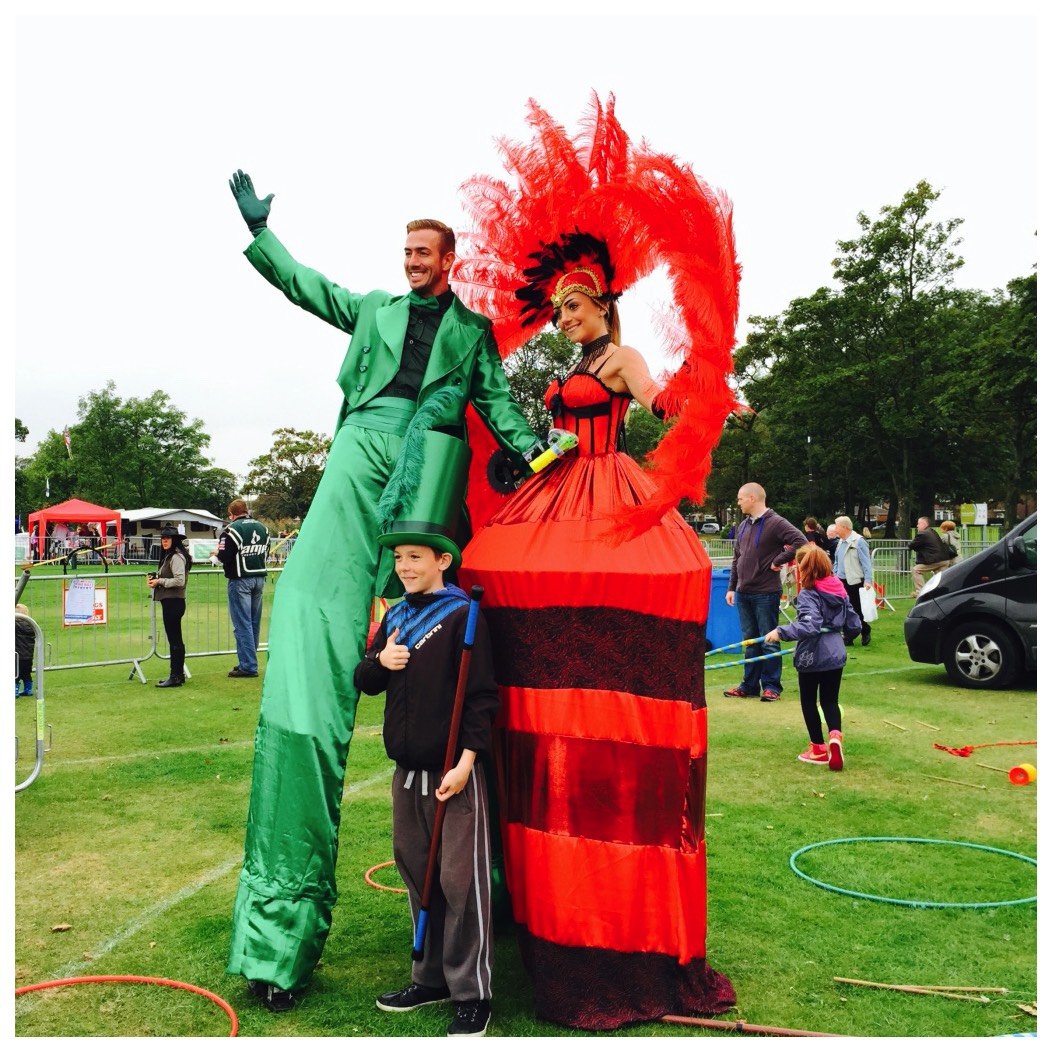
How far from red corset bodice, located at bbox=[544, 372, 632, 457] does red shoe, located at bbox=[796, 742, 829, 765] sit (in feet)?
13.4

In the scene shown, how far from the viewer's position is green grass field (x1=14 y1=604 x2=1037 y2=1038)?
130 inches

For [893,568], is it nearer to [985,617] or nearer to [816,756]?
[985,617]

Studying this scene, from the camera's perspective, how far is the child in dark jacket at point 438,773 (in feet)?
10.4

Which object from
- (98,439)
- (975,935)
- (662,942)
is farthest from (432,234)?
(98,439)

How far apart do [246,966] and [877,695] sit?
7.64 meters

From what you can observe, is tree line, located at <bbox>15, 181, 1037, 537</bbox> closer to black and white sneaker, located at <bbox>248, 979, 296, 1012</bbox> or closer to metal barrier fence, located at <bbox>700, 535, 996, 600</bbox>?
metal barrier fence, located at <bbox>700, 535, 996, 600</bbox>

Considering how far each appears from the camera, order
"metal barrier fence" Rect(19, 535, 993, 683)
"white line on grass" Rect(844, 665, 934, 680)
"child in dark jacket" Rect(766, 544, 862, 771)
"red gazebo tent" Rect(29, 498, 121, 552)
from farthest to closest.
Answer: "red gazebo tent" Rect(29, 498, 121, 552) < "metal barrier fence" Rect(19, 535, 993, 683) < "white line on grass" Rect(844, 665, 934, 680) < "child in dark jacket" Rect(766, 544, 862, 771)

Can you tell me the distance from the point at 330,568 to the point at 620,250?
5.31 ft

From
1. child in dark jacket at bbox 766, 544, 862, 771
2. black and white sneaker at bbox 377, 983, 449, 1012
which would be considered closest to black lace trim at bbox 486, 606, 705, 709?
black and white sneaker at bbox 377, 983, 449, 1012

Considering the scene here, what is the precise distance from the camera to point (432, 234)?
3727 millimetres

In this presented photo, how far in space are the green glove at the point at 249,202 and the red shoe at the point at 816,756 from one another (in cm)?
512

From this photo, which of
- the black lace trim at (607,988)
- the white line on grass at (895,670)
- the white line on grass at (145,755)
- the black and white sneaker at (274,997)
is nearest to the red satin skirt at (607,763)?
the black lace trim at (607,988)

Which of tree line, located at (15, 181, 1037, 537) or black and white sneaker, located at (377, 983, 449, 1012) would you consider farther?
tree line, located at (15, 181, 1037, 537)

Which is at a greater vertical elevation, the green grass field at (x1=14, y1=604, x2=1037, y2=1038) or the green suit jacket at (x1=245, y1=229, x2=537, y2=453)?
the green suit jacket at (x1=245, y1=229, x2=537, y2=453)
